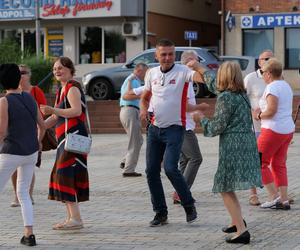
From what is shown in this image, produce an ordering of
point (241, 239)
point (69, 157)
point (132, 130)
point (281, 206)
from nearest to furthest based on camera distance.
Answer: point (241, 239) → point (69, 157) → point (281, 206) → point (132, 130)

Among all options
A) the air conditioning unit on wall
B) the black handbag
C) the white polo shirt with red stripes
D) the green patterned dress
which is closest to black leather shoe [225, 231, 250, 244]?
the green patterned dress

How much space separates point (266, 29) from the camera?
38281mm

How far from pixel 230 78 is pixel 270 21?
30.4 meters

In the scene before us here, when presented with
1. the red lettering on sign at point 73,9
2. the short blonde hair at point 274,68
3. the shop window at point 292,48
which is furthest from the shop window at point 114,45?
the short blonde hair at point 274,68

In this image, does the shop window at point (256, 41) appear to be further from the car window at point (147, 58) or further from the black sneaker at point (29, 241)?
the black sneaker at point (29, 241)

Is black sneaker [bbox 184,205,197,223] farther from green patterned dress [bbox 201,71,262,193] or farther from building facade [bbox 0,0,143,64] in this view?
building facade [bbox 0,0,143,64]

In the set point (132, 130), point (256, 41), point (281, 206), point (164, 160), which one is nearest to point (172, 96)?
point (164, 160)

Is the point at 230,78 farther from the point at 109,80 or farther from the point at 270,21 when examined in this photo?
the point at 270,21

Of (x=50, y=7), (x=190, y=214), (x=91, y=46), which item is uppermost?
(x=50, y=7)

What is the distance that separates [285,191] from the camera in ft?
33.1

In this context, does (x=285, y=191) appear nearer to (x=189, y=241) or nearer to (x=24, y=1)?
(x=189, y=241)

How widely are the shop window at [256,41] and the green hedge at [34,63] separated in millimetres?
13377

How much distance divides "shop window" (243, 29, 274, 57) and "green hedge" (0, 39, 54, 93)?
13.4 meters

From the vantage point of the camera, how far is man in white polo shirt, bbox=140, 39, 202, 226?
8.90m
